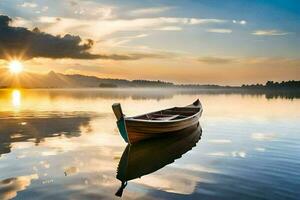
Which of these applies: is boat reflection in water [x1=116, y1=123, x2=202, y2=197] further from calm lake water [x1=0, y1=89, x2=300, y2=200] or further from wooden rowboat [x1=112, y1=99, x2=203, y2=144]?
wooden rowboat [x1=112, y1=99, x2=203, y2=144]

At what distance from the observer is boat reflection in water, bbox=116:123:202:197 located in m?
15.6

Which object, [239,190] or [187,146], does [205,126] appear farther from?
[239,190]

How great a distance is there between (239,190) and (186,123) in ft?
45.1

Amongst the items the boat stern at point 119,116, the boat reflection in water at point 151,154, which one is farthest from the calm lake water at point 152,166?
the boat stern at point 119,116

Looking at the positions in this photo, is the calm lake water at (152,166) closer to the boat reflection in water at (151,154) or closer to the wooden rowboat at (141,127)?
the boat reflection in water at (151,154)

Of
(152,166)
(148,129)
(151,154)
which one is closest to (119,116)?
(148,129)

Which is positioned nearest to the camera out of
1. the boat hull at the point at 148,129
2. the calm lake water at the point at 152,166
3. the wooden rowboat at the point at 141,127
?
the calm lake water at the point at 152,166

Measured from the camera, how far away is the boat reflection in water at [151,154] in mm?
15565

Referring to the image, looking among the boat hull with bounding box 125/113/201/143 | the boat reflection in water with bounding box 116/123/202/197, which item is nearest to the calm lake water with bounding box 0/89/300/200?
the boat reflection in water with bounding box 116/123/202/197

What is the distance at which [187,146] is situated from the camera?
2248 centimetres

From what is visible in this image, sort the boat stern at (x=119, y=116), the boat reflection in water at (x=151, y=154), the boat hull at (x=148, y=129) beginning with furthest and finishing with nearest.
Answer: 1. the boat hull at (x=148, y=129)
2. the boat stern at (x=119, y=116)
3. the boat reflection in water at (x=151, y=154)

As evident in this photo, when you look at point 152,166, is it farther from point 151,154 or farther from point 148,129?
point 148,129

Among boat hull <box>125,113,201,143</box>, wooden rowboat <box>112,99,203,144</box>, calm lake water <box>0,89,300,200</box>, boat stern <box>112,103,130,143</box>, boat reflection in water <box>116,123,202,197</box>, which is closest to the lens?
calm lake water <box>0,89,300,200</box>

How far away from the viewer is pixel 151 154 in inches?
765
